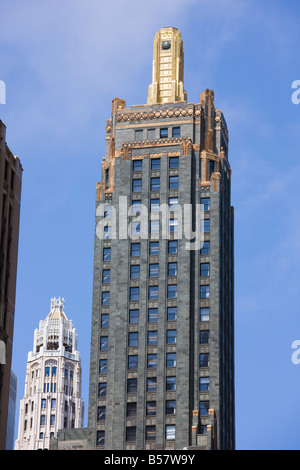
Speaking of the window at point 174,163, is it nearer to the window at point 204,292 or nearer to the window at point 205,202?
the window at point 205,202

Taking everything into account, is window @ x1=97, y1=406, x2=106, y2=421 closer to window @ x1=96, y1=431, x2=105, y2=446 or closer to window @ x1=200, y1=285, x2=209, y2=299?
window @ x1=96, y1=431, x2=105, y2=446

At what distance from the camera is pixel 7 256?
124938mm

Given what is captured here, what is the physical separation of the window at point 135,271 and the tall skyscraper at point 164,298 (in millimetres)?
185

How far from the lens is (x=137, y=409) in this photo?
596ft

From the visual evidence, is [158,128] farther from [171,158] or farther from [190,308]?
[190,308]

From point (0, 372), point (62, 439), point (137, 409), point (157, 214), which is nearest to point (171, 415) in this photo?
point (137, 409)

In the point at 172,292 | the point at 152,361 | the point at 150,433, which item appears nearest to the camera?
the point at 150,433

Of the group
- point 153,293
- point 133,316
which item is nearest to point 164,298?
point 153,293

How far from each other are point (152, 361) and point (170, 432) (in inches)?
414

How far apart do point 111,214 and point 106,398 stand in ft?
90.7

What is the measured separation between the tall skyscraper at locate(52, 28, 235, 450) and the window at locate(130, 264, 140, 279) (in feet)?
0.61

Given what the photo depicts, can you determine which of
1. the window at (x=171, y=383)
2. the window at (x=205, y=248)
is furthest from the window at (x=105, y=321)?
the window at (x=205, y=248)

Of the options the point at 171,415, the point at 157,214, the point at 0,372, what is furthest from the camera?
the point at 157,214

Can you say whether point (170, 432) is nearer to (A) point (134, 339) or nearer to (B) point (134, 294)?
(A) point (134, 339)
